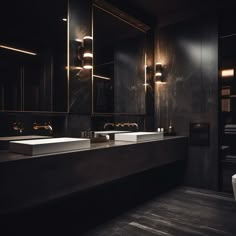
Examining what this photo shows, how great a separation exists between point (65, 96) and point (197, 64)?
6.74 feet

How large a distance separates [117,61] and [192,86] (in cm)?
121

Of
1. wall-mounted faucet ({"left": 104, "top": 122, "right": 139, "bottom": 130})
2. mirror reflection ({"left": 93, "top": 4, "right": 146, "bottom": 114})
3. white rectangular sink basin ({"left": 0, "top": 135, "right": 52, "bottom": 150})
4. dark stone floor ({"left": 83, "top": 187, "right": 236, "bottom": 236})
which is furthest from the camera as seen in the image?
wall-mounted faucet ({"left": 104, "top": 122, "right": 139, "bottom": 130})

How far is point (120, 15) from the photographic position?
3307 mm

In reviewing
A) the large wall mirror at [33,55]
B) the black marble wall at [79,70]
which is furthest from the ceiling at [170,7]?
the large wall mirror at [33,55]

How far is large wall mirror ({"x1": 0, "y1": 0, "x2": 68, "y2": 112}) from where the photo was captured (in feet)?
6.77

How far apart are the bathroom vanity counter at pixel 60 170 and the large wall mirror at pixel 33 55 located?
62 cm

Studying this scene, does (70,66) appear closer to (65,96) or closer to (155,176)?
(65,96)

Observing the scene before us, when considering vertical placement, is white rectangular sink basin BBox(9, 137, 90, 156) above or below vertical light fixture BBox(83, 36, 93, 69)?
below

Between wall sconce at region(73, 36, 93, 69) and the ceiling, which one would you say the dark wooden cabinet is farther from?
wall sconce at region(73, 36, 93, 69)

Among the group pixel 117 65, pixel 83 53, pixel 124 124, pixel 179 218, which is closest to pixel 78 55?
pixel 83 53

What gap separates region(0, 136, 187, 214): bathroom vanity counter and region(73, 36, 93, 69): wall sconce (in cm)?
103

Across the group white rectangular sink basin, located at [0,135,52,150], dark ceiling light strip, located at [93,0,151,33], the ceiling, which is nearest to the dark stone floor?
white rectangular sink basin, located at [0,135,52,150]

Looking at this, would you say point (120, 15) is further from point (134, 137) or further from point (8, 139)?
point (8, 139)

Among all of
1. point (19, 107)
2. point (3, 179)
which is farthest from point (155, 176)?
point (3, 179)
